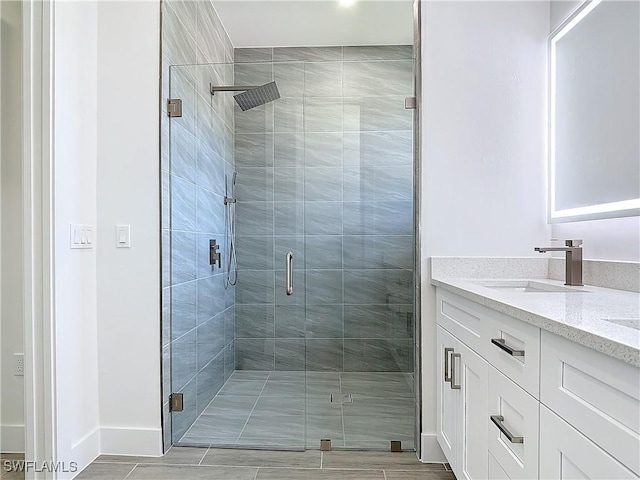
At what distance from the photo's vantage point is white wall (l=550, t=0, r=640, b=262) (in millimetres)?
1854

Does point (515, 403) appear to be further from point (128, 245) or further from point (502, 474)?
point (128, 245)

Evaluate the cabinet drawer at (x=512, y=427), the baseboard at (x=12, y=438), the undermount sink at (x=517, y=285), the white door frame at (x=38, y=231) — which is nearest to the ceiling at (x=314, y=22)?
the white door frame at (x=38, y=231)

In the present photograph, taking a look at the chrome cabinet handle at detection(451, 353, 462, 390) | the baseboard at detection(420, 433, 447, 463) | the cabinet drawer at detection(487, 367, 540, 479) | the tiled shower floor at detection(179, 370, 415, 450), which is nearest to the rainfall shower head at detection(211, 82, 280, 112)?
the tiled shower floor at detection(179, 370, 415, 450)

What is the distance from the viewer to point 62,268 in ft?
6.86

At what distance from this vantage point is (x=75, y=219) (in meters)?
2.21

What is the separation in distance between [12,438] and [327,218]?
6.45 feet

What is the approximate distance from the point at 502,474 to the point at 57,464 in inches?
70.9

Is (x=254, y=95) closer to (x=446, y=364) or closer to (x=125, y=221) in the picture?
(x=125, y=221)

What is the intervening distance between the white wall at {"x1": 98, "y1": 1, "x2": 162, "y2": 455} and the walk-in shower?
0.12 metres

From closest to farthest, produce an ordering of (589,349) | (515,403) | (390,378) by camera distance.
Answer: (589,349)
(515,403)
(390,378)

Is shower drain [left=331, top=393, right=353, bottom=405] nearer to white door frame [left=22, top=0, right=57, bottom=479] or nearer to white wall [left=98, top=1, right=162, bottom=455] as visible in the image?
white wall [left=98, top=1, right=162, bottom=455]

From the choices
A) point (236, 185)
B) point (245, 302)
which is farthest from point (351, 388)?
point (236, 185)

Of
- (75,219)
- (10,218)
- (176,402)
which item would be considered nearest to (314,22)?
(75,219)

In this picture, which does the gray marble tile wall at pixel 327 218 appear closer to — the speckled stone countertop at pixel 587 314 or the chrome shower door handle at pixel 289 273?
the chrome shower door handle at pixel 289 273
